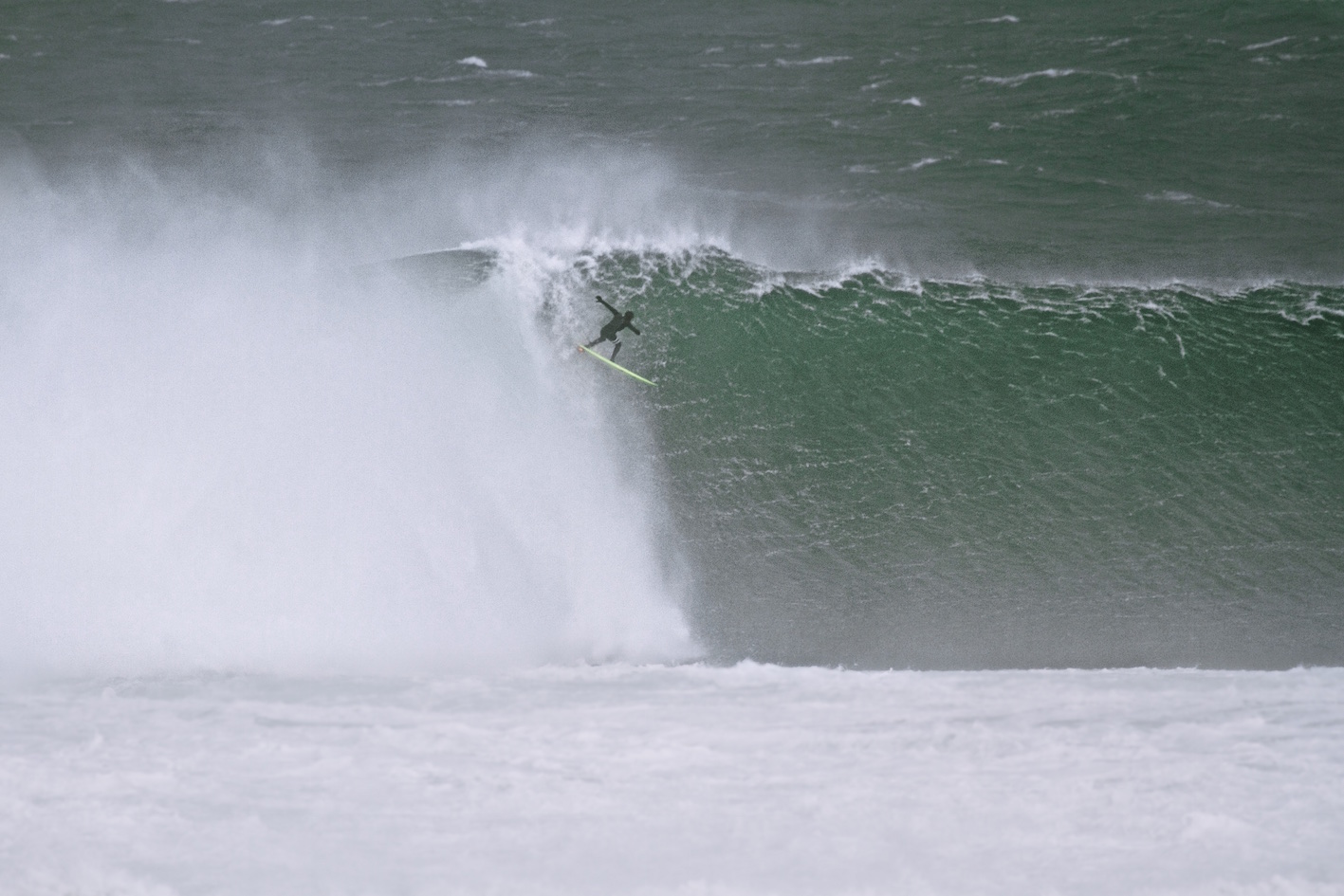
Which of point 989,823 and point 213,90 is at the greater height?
point 213,90

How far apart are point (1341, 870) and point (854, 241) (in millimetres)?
9671

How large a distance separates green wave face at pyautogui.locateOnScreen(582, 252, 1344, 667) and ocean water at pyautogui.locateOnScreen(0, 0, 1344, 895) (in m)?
0.06

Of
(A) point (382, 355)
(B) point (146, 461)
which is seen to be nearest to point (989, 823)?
(A) point (382, 355)

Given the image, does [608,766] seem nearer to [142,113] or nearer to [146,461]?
[146,461]

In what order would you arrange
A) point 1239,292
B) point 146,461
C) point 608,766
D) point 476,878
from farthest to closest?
point 1239,292 < point 146,461 < point 608,766 < point 476,878

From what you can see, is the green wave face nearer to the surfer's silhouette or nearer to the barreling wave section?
the surfer's silhouette

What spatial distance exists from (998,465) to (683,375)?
4.57 m

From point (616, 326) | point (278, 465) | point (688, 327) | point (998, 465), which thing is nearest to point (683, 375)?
point (688, 327)

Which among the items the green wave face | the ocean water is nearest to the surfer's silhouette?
the ocean water

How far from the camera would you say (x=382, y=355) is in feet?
50.9

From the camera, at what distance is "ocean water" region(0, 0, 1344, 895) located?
46.2ft

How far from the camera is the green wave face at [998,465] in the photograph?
15.1 metres

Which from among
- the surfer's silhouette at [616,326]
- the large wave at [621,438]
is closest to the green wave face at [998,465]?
the large wave at [621,438]

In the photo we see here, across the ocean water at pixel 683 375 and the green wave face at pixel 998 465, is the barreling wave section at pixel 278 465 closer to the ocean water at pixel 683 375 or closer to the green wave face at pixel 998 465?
the ocean water at pixel 683 375
